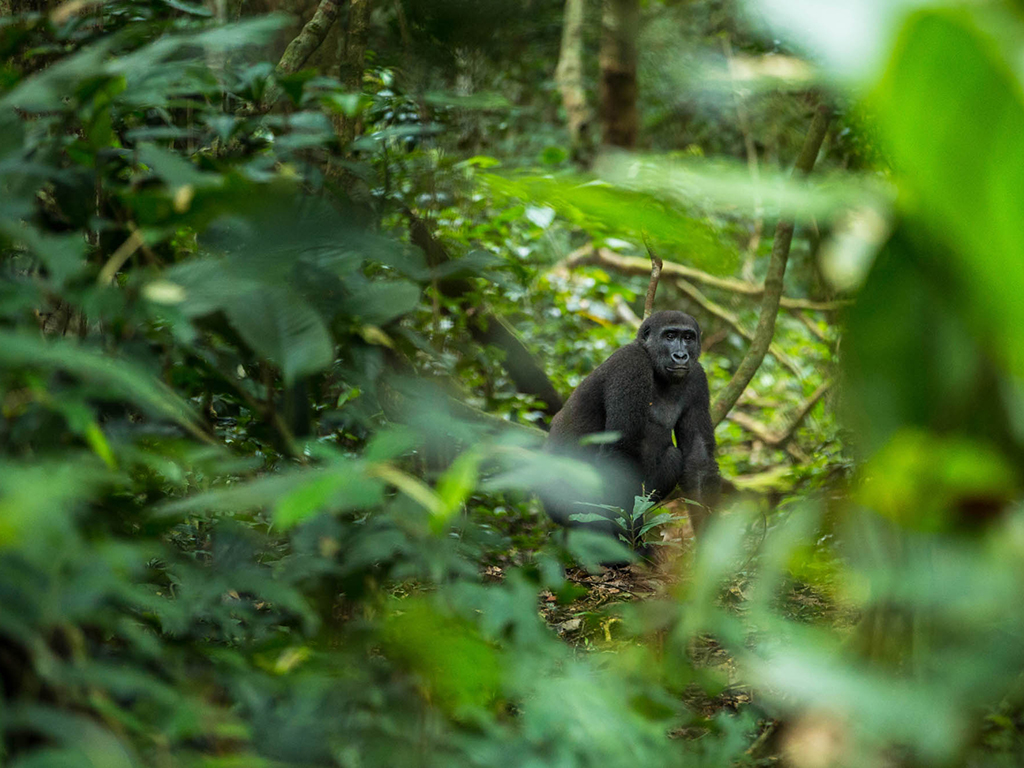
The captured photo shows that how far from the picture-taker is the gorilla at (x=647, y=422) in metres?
5.28

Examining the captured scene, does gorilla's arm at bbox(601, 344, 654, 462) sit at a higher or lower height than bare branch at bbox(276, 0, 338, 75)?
lower

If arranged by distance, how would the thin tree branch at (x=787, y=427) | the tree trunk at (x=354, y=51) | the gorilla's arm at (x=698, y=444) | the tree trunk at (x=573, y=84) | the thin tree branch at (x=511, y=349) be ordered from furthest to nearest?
the tree trunk at (x=573, y=84), the thin tree branch at (x=787, y=427), the gorilla's arm at (x=698, y=444), the thin tree branch at (x=511, y=349), the tree trunk at (x=354, y=51)

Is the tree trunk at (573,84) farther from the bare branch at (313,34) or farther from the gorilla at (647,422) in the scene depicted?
the bare branch at (313,34)

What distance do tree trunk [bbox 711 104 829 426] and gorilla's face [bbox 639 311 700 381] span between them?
0.98 feet

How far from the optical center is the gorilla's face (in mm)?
5262

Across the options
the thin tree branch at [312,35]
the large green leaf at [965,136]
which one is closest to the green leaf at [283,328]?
the large green leaf at [965,136]

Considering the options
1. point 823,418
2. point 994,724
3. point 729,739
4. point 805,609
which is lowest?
point 823,418

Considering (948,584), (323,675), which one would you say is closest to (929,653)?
(948,584)

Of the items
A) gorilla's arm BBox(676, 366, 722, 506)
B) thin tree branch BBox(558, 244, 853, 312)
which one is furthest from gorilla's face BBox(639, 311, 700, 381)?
thin tree branch BBox(558, 244, 853, 312)

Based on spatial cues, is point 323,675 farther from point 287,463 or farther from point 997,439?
point 997,439

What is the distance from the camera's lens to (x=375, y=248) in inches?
52.8

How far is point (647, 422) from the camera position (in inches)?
215

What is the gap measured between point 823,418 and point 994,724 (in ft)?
15.2

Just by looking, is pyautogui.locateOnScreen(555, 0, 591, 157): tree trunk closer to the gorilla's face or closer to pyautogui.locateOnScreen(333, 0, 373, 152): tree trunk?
the gorilla's face
